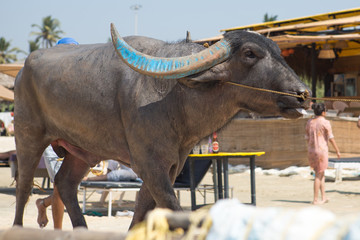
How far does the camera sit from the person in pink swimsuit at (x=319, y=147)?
9.69 metres

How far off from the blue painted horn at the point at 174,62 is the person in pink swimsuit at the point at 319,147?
256 inches

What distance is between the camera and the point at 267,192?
Result: 1122 centimetres

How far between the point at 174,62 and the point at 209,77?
240 mm

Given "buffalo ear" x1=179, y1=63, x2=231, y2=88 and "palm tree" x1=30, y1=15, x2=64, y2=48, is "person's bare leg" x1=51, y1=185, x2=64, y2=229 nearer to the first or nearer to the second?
"buffalo ear" x1=179, y1=63, x2=231, y2=88

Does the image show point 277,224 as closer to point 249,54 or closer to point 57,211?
point 249,54

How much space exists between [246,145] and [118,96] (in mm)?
11605

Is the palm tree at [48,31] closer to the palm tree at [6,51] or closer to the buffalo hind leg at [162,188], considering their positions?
the palm tree at [6,51]

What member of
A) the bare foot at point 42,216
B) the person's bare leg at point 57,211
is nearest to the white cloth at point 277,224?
the person's bare leg at point 57,211

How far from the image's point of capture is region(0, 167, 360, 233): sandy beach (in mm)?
7656

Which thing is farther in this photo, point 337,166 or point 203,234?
point 337,166

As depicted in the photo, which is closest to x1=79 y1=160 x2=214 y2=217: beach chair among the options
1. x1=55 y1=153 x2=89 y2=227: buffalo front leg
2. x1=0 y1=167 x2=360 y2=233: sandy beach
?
x1=0 y1=167 x2=360 y2=233: sandy beach

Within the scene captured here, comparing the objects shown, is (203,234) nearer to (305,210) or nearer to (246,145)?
(305,210)

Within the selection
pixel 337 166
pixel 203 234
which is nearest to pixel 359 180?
pixel 337 166

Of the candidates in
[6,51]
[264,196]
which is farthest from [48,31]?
[264,196]
